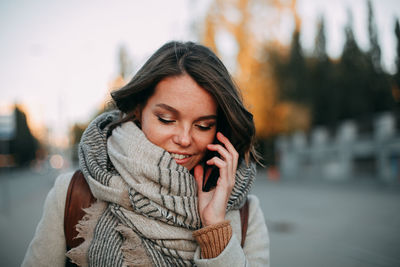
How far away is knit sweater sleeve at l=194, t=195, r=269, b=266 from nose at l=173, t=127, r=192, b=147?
0.55 metres

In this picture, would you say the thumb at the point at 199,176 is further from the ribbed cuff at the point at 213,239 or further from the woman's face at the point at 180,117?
the ribbed cuff at the point at 213,239

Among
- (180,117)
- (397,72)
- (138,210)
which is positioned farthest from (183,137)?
(397,72)

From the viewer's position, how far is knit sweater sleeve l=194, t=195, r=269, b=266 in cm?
141

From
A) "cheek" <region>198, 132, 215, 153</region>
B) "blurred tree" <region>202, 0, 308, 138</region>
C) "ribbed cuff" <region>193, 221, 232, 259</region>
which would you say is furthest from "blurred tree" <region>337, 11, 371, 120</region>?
"ribbed cuff" <region>193, 221, 232, 259</region>

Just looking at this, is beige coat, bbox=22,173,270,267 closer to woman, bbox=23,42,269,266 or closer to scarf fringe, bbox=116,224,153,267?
woman, bbox=23,42,269,266

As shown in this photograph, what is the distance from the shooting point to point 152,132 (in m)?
1.70

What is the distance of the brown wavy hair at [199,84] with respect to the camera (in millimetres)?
1713

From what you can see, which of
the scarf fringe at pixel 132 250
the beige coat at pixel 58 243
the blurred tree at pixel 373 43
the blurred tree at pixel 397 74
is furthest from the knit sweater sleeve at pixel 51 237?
the blurred tree at pixel 373 43

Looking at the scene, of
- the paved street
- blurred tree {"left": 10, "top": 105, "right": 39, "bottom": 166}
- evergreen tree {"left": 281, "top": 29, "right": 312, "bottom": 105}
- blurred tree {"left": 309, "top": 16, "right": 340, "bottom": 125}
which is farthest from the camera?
blurred tree {"left": 10, "top": 105, "right": 39, "bottom": 166}

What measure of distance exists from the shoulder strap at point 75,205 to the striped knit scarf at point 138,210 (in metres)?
0.06

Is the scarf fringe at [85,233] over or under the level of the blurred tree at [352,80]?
under

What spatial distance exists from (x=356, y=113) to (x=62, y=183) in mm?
23529

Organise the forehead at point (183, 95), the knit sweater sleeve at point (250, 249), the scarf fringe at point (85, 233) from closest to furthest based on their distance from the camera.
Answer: the knit sweater sleeve at point (250, 249) < the scarf fringe at point (85, 233) < the forehead at point (183, 95)

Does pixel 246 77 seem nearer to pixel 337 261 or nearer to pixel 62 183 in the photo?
pixel 337 261
